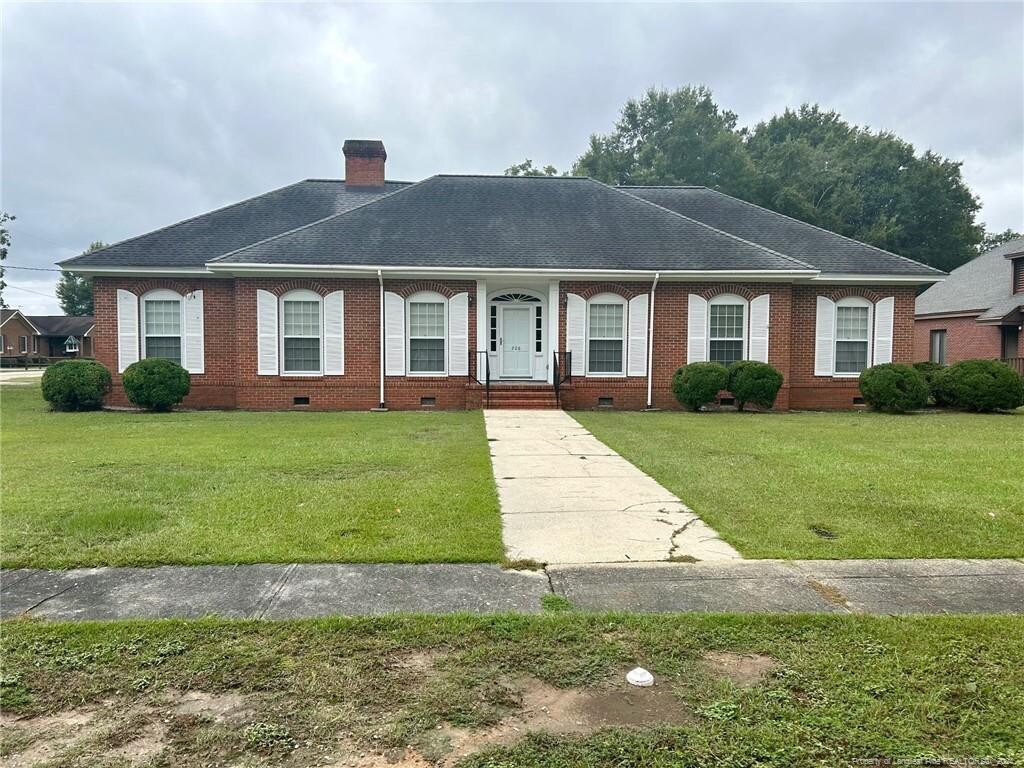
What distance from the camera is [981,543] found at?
4645 mm

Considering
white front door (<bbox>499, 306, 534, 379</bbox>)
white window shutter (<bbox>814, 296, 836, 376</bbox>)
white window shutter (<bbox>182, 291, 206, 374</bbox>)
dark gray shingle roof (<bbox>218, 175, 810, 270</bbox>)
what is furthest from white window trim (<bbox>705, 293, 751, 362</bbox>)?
white window shutter (<bbox>182, 291, 206, 374</bbox>)

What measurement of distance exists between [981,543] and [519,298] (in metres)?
12.7

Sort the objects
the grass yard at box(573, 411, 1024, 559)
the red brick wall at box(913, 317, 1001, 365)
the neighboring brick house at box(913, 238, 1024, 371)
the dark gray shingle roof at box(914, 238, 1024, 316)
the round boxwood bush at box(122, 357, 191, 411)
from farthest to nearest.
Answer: the dark gray shingle roof at box(914, 238, 1024, 316) < the red brick wall at box(913, 317, 1001, 365) < the neighboring brick house at box(913, 238, 1024, 371) < the round boxwood bush at box(122, 357, 191, 411) < the grass yard at box(573, 411, 1024, 559)

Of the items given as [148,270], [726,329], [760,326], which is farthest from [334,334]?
[760,326]

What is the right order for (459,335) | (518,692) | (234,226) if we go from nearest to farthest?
1. (518,692)
2. (459,335)
3. (234,226)

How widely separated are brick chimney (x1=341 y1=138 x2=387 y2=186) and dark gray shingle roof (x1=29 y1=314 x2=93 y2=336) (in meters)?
56.9

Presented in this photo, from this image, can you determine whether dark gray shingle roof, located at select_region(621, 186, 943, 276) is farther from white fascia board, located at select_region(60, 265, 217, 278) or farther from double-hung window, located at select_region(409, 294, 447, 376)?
white fascia board, located at select_region(60, 265, 217, 278)

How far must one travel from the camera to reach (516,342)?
16516mm

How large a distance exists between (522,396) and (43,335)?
229ft

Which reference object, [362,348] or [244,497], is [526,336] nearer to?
[362,348]

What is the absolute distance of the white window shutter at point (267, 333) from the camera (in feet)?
49.8

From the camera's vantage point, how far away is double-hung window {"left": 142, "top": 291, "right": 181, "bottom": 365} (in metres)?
15.8

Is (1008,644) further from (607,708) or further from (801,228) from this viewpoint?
(801,228)

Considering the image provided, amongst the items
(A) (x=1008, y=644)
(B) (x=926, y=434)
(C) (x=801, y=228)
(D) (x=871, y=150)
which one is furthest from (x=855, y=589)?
(D) (x=871, y=150)
